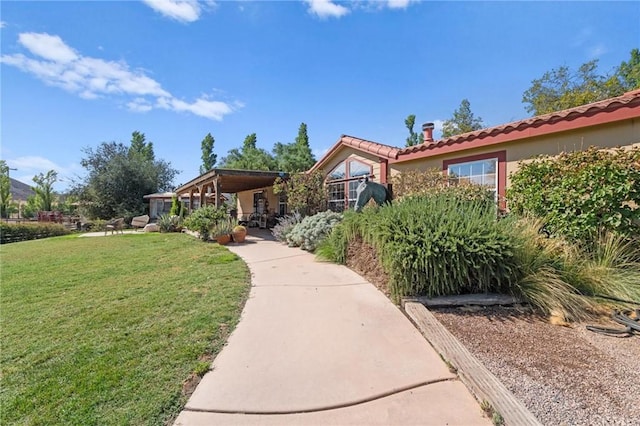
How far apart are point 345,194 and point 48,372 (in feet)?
29.1

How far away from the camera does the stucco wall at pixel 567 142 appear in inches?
185

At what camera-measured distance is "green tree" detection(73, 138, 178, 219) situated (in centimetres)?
2398

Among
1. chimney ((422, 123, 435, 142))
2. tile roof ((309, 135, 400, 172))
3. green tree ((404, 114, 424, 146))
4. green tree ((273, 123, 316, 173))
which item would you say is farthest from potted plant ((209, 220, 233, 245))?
green tree ((404, 114, 424, 146))

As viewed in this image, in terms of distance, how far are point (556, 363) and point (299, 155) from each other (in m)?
28.9

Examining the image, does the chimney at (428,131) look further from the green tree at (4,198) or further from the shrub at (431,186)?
the green tree at (4,198)

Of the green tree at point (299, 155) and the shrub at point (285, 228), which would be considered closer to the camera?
the shrub at point (285, 228)

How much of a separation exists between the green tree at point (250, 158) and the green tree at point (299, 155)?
1.44m

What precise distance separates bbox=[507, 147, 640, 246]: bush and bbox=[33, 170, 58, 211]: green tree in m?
39.6

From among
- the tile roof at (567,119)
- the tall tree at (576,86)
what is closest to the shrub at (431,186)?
the tile roof at (567,119)

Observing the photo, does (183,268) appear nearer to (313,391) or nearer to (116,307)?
(116,307)

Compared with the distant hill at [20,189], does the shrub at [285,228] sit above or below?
below

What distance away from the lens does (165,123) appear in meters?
15.8

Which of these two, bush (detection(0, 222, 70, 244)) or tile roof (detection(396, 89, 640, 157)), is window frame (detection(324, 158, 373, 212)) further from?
bush (detection(0, 222, 70, 244))

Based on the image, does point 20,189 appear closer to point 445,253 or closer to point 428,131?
point 428,131
